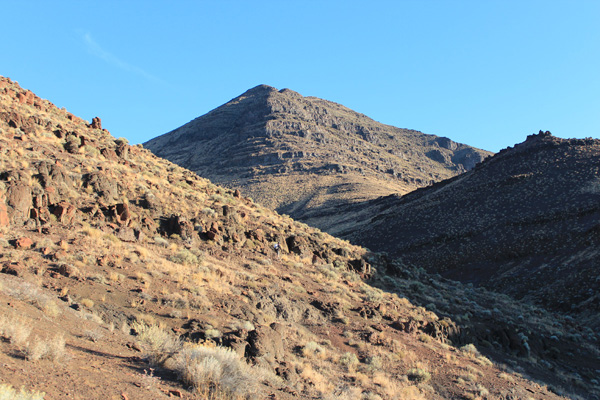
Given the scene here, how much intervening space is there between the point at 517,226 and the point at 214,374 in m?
46.5

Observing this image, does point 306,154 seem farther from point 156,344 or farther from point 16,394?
point 16,394

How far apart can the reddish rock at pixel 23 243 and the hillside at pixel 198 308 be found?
0.12ft

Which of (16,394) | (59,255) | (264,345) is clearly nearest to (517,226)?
(264,345)

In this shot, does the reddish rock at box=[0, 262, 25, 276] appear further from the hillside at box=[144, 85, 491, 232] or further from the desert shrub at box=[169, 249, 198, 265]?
the hillside at box=[144, 85, 491, 232]

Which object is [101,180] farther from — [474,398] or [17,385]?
[474,398]

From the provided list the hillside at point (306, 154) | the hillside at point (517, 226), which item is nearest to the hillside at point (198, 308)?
the hillside at point (517, 226)

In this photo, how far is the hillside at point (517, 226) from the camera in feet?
107

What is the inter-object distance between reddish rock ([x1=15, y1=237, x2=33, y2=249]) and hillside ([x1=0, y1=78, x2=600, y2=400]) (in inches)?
1.4

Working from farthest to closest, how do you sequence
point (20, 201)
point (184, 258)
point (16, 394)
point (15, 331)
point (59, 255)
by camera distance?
1. point (184, 258)
2. point (20, 201)
3. point (59, 255)
4. point (15, 331)
5. point (16, 394)

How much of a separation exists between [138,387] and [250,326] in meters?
5.03

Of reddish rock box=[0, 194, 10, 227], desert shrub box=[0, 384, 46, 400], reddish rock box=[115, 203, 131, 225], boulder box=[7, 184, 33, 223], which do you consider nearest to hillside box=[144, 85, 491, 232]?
reddish rock box=[115, 203, 131, 225]

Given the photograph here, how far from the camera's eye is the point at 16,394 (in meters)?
4.58

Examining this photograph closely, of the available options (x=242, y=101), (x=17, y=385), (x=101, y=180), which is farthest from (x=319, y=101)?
(x=17, y=385)

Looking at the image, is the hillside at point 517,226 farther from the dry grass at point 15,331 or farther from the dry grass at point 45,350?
the dry grass at point 15,331
